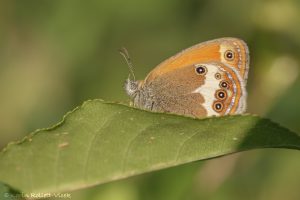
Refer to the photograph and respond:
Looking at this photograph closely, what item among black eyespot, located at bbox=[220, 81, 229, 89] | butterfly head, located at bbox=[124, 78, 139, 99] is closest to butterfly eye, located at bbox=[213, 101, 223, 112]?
black eyespot, located at bbox=[220, 81, 229, 89]

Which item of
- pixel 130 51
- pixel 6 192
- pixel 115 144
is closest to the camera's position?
pixel 6 192

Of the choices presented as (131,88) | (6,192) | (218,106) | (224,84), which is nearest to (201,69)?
(224,84)

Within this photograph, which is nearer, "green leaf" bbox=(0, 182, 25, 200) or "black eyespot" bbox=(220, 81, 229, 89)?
"green leaf" bbox=(0, 182, 25, 200)

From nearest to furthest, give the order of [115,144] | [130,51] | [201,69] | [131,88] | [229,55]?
[115,144] → [229,55] → [201,69] → [131,88] → [130,51]

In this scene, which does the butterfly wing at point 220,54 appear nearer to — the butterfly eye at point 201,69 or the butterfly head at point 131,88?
the butterfly eye at point 201,69

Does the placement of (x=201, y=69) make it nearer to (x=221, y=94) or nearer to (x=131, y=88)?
(x=221, y=94)

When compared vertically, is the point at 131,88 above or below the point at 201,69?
below

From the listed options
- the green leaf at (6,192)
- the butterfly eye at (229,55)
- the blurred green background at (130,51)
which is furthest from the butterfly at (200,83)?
the green leaf at (6,192)

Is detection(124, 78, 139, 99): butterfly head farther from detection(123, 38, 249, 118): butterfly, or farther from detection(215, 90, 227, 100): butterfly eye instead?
detection(215, 90, 227, 100): butterfly eye
